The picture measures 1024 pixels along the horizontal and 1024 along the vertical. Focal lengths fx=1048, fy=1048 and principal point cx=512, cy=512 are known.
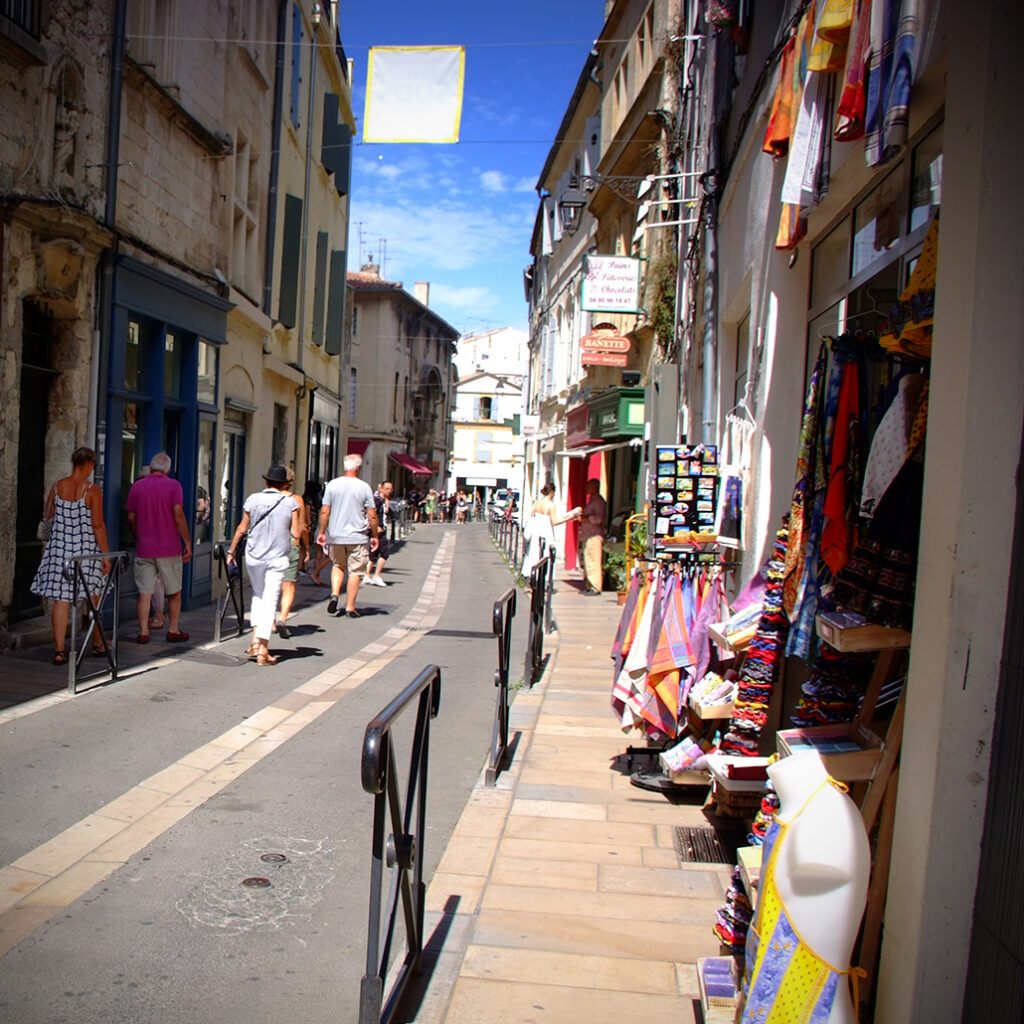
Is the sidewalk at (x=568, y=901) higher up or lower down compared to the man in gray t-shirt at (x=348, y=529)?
lower down

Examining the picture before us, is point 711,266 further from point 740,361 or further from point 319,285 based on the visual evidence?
point 319,285

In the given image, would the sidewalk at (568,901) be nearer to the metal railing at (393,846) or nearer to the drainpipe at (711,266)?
the metal railing at (393,846)

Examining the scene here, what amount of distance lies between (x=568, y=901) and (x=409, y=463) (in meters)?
49.3

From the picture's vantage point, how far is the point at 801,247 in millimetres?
5328

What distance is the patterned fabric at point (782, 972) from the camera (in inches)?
92.4

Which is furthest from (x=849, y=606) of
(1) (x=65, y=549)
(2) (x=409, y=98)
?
(2) (x=409, y=98)

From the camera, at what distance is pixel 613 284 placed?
15.3m

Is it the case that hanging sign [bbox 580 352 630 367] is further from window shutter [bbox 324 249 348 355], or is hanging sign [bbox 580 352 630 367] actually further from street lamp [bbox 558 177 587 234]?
window shutter [bbox 324 249 348 355]

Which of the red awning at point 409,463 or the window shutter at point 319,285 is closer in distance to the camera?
the window shutter at point 319,285

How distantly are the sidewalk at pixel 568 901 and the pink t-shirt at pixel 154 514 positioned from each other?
443 centimetres

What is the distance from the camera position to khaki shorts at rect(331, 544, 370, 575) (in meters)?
12.3

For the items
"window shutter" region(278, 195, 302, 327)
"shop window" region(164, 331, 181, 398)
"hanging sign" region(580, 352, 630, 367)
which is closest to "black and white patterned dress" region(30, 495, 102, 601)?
"shop window" region(164, 331, 181, 398)

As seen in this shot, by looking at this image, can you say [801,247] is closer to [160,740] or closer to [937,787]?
[937,787]

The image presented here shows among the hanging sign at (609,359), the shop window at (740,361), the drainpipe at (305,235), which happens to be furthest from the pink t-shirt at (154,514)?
the drainpipe at (305,235)
